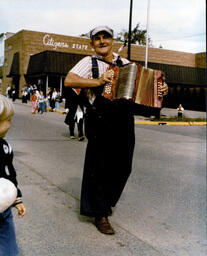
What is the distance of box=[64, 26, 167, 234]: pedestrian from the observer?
348cm

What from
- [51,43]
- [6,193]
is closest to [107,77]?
[6,193]

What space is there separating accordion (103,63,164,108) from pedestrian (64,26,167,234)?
0.26 feet

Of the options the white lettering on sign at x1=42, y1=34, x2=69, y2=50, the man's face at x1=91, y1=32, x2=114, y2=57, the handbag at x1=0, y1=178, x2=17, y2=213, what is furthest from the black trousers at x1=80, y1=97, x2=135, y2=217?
the white lettering on sign at x1=42, y1=34, x2=69, y2=50

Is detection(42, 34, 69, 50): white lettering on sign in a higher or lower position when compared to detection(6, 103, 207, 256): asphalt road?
higher

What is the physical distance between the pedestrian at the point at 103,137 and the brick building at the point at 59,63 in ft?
107

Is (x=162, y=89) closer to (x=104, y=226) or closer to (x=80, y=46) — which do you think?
(x=104, y=226)

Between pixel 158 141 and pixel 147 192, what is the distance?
233 inches

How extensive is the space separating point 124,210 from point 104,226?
79cm

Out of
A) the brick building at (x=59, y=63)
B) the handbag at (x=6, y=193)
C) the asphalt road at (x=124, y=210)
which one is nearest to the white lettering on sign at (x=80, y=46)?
the brick building at (x=59, y=63)

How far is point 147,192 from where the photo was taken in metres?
5.10

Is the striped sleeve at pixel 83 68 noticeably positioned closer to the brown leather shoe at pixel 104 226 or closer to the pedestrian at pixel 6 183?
the brown leather shoe at pixel 104 226

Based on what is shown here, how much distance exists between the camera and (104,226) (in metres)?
3.50

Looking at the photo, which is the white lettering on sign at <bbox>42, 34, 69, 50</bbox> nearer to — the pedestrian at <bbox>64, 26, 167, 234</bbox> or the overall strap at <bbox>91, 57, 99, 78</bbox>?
the pedestrian at <bbox>64, 26, 167, 234</bbox>

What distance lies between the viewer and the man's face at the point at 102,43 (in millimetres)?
3586
